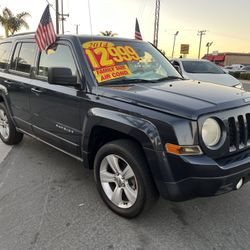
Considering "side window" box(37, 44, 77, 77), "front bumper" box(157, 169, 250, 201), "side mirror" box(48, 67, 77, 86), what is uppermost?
"side window" box(37, 44, 77, 77)

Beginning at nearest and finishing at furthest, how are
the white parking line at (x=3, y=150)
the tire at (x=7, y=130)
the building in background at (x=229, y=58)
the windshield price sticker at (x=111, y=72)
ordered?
the windshield price sticker at (x=111, y=72)
the white parking line at (x=3, y=150)
the tire at (x=7, y=130)
the building in background at (x=229, y=58)

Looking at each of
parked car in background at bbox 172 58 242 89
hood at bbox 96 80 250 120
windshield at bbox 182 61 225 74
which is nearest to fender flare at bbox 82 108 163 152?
hood at bbox 96 80 250 120

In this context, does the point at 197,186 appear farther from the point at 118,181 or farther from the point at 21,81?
the point at 21,81

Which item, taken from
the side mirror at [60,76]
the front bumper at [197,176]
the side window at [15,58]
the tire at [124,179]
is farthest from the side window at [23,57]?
the front bumper at [197,176]

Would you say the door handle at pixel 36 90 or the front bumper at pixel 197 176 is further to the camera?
the door handle at pixel 36 90

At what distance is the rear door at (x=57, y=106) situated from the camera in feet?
12.2

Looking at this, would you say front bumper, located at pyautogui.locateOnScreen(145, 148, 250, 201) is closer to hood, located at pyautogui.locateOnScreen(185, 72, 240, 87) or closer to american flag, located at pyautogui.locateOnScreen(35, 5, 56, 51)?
american flag, located at pyautogui.locateOnScreen(35, 5, 56, 51)

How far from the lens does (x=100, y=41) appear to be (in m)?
3.98

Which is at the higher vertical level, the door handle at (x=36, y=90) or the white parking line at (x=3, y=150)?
the door handle at (x=36, y=90)

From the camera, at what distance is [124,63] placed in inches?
152

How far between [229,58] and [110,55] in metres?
78.7

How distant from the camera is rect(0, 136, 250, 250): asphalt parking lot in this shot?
286 cm

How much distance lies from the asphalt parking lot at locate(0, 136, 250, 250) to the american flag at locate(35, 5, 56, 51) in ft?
5.76

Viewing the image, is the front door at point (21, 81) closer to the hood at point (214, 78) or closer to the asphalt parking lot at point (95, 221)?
the asphalt parking lot at point (95, 221)
